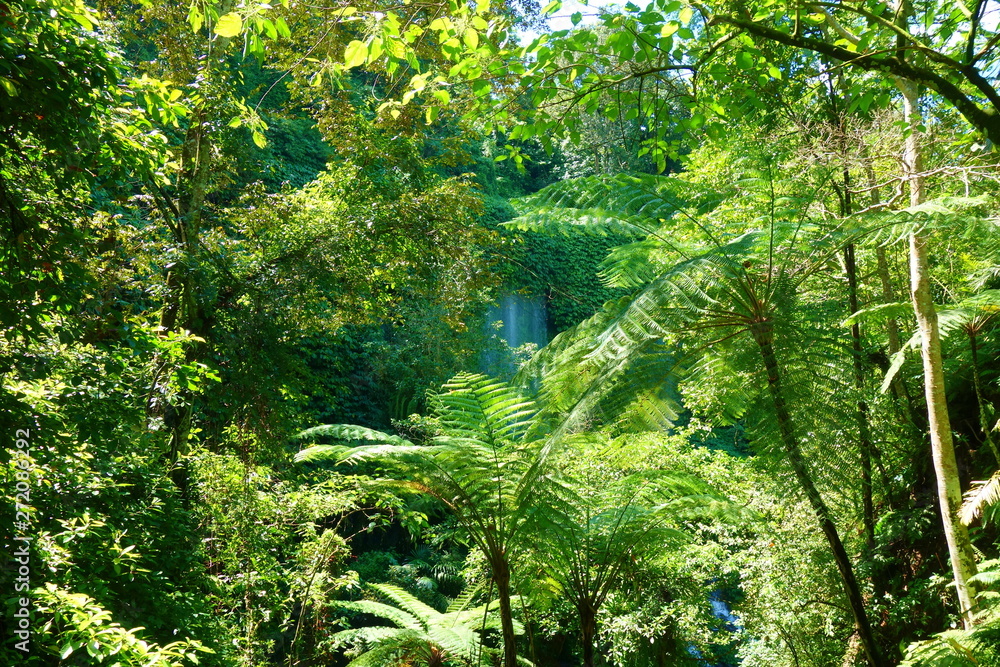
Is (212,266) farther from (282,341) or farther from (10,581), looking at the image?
(10,581)

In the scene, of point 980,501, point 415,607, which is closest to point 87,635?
point 980,501

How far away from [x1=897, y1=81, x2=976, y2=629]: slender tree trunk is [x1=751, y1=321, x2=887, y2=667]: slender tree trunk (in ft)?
1.42

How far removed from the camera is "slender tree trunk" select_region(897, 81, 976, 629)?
2.74 metres

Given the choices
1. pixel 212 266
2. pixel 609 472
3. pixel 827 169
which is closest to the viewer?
pixel 827 169

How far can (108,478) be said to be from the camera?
2.69m

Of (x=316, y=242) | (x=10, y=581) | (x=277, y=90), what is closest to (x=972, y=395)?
(x=316, y=242)

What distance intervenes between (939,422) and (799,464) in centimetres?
69

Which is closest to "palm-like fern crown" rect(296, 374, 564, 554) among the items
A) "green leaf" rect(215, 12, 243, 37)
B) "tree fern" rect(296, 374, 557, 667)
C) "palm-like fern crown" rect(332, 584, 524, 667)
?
"tree fern" rect(296, 374, 557, 667)

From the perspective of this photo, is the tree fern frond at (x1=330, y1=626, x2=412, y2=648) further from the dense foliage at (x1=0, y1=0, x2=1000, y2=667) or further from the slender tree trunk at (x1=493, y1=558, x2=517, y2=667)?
the slender tree trunk at (x1=493, y1=558, x2=517, y2=667)

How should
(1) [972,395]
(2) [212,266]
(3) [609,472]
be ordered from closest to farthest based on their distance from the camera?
(2) [212,266], (1) [972,395], (3) [609,472]

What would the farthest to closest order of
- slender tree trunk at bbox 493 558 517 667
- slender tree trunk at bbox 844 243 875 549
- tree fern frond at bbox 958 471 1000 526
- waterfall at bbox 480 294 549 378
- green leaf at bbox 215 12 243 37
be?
waterfall at bbox 480 294 549 378, slender tree trunk at bbox 844 243 875 549, slender tree trunk at bbox 493 558 517 667, tree fern frond at bbox 958 471 1000 526, green leaf at bbox 215 12 243 37

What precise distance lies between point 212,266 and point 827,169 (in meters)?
3.58

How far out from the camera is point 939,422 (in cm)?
283

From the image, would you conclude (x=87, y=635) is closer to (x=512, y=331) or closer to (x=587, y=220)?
(x=587, y=220)
